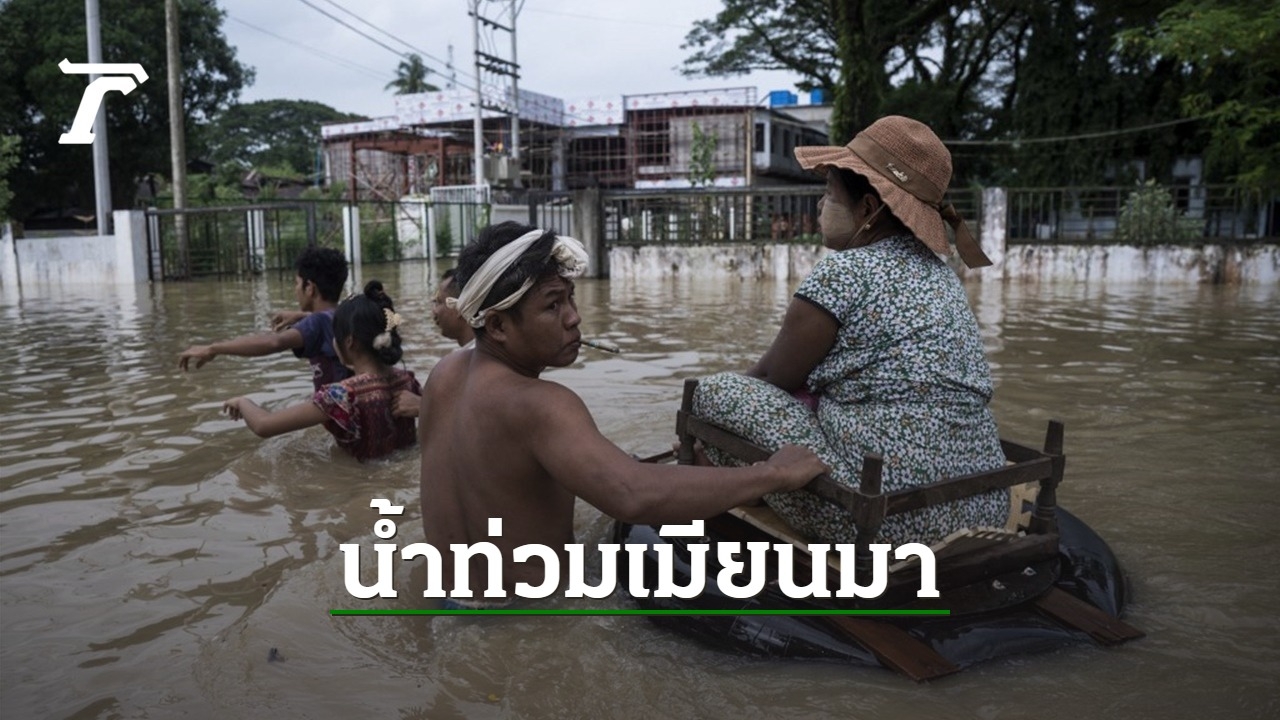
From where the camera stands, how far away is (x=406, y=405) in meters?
5.46

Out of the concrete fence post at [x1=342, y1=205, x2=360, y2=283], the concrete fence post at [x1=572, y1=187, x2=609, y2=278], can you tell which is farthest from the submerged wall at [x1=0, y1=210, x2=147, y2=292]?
the concrete fence post at [x1=572, y1=187, x2=609, y2=278]

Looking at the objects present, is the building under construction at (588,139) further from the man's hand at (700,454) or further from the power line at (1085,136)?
the man's hand at (700,454)

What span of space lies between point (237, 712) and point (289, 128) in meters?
67.5

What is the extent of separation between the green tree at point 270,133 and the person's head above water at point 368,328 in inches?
2267

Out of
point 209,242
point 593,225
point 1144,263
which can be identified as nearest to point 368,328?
point 593,225

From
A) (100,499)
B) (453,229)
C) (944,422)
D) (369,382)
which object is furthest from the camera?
(453,229)

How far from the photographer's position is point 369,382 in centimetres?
541

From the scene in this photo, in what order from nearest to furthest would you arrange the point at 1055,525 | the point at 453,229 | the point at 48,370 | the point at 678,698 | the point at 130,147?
the point at 678,698 → the point at 1055,525 → the point at 48,370 → the point at 453,229 → the point at 130,147

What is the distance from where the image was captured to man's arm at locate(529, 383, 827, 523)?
2631 mm

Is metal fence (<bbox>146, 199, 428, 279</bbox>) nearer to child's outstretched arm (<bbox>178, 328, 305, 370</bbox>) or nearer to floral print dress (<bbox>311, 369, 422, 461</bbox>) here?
child's outstretched arm (<bbox>178, 328, 305, 370</bbox>)

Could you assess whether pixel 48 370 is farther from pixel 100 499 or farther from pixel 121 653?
pixel 121 653

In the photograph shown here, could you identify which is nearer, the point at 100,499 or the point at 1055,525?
the point at 1055,525

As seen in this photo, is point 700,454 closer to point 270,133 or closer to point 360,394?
point 360,394

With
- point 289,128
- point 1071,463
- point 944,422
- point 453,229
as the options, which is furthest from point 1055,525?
point 289,128
